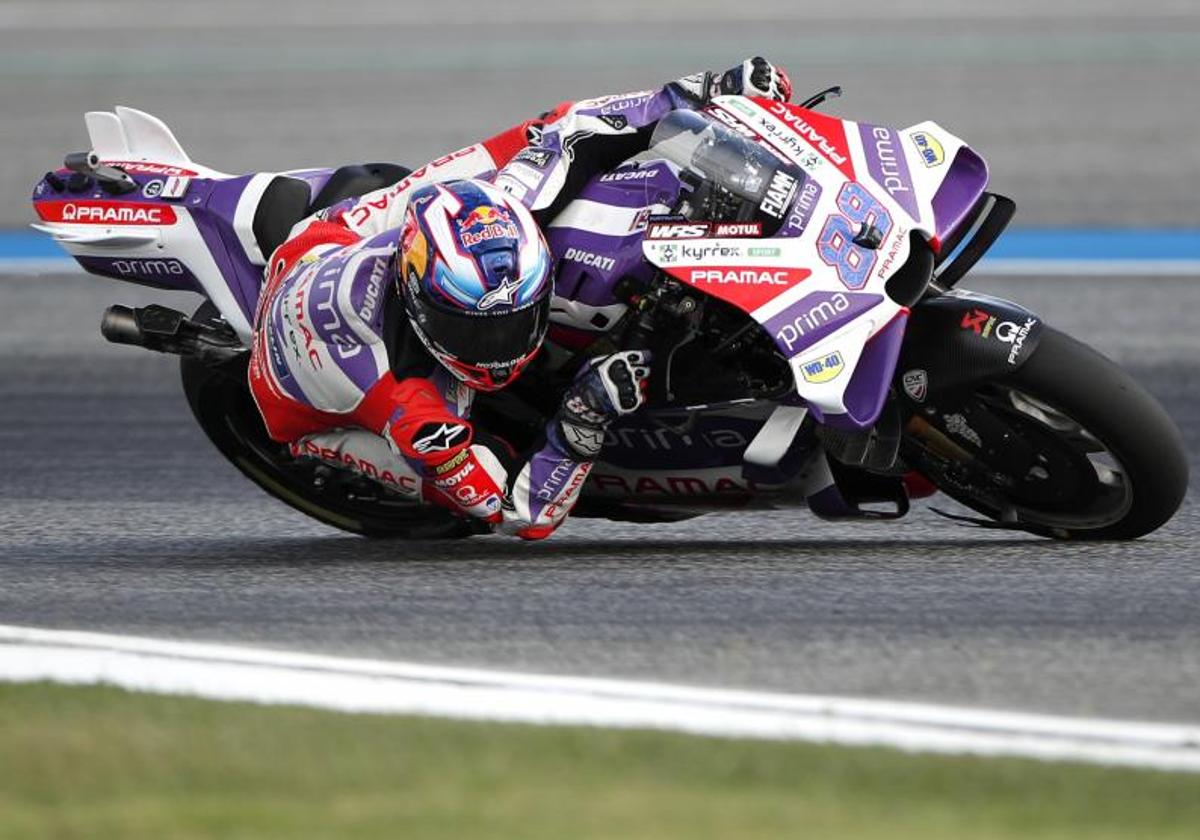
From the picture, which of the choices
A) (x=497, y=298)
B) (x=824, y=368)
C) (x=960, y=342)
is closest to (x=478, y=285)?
(x=497, y=298)

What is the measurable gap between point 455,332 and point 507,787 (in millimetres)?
1767

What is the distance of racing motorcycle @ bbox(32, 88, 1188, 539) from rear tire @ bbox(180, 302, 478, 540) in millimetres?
173

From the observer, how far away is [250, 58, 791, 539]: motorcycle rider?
5797mm

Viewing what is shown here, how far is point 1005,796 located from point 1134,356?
234 inches

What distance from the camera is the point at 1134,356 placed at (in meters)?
9.84

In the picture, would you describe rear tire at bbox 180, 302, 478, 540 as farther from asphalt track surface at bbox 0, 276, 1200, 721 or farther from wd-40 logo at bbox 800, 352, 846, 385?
wd-40 logo at bbox 800, 352, 846, 385

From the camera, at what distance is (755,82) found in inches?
246

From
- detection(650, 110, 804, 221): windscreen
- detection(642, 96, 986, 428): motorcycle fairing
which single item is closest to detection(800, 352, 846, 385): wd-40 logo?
detection(642, 96, 986, 428): motorcycle fairing

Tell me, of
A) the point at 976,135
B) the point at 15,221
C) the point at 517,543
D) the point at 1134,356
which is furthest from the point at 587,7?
the point at 517,543

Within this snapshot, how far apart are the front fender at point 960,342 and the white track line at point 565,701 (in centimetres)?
127

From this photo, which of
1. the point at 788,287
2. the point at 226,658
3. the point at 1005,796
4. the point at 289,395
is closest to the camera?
the point at 1005,796

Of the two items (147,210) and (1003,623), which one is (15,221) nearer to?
(147,210)

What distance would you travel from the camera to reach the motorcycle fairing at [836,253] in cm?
562

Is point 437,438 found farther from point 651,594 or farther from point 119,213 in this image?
point 119,213
